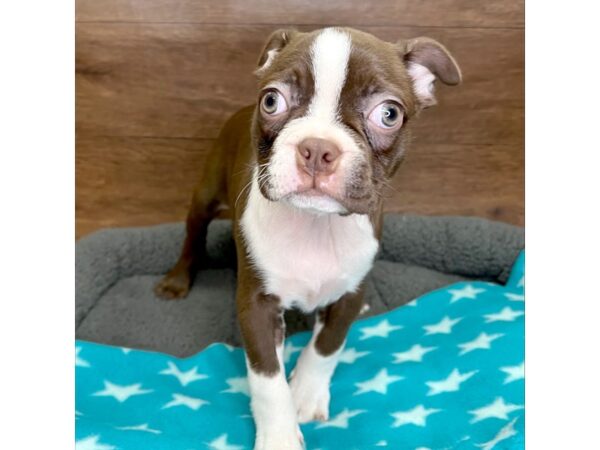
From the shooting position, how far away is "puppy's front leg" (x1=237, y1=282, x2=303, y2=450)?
91.7 inches

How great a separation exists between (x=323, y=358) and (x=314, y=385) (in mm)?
118

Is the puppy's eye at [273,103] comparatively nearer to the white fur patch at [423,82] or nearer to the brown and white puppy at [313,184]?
the brown and white puppy at [313,184]

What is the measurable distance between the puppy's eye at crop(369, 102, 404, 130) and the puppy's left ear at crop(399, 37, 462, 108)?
34cm

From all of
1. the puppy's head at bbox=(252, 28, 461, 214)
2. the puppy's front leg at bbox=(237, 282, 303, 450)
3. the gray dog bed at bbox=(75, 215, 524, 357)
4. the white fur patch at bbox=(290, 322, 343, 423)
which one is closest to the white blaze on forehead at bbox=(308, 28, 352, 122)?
the puppy's head at bbox=(252, 28, 461, 214)

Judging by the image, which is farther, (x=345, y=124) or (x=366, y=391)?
(x=366, y=391)

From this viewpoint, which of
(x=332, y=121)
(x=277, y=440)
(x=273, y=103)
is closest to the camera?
(x=332, y=121)

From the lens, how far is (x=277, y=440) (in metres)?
2.32

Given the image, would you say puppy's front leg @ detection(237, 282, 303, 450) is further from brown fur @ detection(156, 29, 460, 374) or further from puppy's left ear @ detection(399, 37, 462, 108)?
puppy's left ear @ detection(399, 37, 462, 108)

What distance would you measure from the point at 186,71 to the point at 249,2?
537mm

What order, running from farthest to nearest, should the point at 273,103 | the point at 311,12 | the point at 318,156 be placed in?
the point at 311,12 → the point at 273,103 → the point at 318,156

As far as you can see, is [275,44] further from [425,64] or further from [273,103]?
[425,64]

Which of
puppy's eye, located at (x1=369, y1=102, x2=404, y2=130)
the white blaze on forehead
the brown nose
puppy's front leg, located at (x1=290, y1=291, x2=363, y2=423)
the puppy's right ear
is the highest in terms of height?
the puppy's right ear

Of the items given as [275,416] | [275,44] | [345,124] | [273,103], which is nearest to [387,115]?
[345,124]

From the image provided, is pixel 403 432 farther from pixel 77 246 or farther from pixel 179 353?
pixel 77 246
